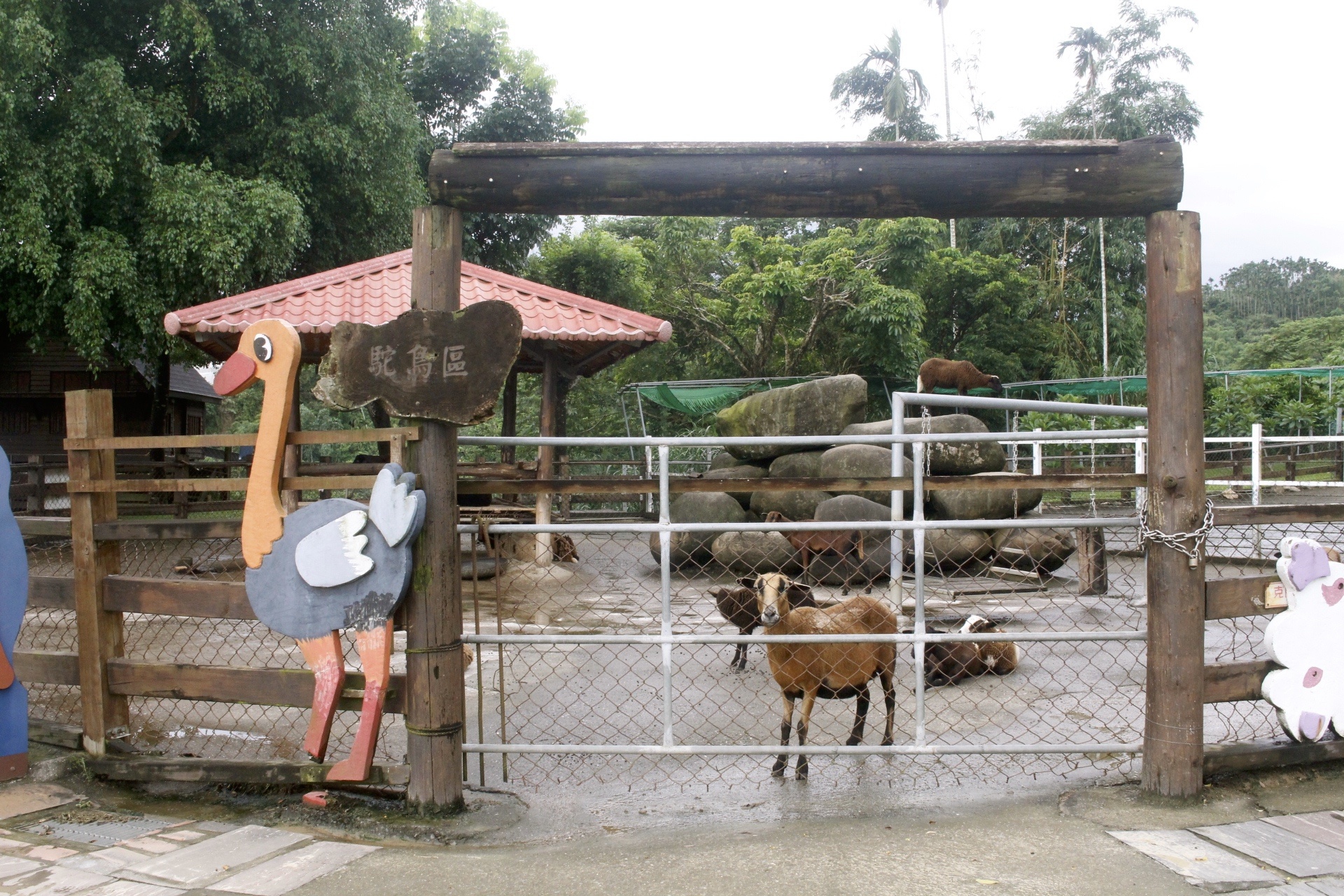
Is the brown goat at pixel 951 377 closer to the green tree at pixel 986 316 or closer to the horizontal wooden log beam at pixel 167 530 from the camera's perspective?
the green tree at pixel 986 316

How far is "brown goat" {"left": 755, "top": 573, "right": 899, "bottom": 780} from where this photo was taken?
429 centimetres

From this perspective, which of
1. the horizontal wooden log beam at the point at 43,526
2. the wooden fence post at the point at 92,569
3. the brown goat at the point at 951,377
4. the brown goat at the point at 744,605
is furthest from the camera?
the brown goat at the point at 951,377

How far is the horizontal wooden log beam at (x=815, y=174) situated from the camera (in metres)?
3.51

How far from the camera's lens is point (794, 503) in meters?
11.7

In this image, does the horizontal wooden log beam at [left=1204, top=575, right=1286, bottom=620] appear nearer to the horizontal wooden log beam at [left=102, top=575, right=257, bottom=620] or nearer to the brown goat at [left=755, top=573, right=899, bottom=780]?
the brown goat at [left=755, top=573, right=899, bottom=780]

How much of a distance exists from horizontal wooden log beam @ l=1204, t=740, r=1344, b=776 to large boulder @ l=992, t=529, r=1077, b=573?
6.11 meters

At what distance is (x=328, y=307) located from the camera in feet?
31.6

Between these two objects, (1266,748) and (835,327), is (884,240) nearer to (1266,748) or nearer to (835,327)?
(835,327)

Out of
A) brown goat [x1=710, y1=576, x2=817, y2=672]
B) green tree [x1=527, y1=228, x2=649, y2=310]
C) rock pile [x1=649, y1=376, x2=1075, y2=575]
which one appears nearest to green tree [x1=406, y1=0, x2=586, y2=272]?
green tree [x1=527, y1=228, x2=649, y2=310]

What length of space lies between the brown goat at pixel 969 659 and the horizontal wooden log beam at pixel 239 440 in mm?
3882

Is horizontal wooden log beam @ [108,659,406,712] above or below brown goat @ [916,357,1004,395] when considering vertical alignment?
below

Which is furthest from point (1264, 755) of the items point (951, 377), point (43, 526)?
point (951, 377)

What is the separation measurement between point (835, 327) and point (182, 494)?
14525mm

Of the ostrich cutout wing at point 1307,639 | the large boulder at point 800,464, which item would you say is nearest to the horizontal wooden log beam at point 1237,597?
the ostrich cutout wing at point 1307,639
